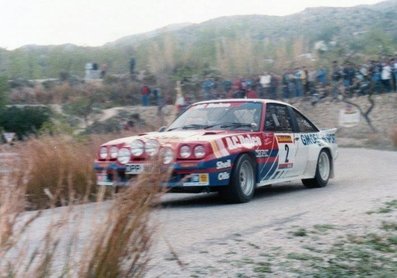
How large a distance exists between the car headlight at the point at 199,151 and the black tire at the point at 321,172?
3.47 m

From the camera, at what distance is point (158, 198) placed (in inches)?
194

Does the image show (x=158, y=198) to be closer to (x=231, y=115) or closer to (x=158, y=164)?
(x=158, y=164)

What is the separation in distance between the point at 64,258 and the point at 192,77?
35547 millimetres

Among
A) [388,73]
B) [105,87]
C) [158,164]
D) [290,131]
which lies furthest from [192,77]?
[158,164]

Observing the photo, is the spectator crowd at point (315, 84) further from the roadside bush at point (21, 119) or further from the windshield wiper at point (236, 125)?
the windshield wiper at point (236, 125)

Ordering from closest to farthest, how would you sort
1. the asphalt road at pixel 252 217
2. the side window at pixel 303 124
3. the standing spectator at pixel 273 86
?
the asphalt road at pixel 252 217 < the side window at pixel 303 124 < the standing spectator at pixel 273 86

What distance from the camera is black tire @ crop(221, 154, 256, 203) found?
431 inches

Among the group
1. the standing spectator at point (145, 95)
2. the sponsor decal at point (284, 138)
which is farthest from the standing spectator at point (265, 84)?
the sponsor decal at point (284, 138)

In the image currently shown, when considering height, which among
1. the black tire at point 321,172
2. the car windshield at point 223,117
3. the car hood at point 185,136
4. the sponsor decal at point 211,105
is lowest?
the black tire at point 321,172

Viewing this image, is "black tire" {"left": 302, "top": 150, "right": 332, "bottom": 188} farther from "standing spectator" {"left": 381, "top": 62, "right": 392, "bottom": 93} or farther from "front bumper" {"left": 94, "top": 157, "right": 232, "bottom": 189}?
"standing spectator" {"left": 381, "top": 62, "right": 392, "bottom": 93}

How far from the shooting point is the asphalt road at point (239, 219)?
259 inches

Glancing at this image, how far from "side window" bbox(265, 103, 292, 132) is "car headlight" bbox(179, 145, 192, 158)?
1.81 m

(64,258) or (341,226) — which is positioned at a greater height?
(64,258)

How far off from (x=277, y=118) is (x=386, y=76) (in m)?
23.0
